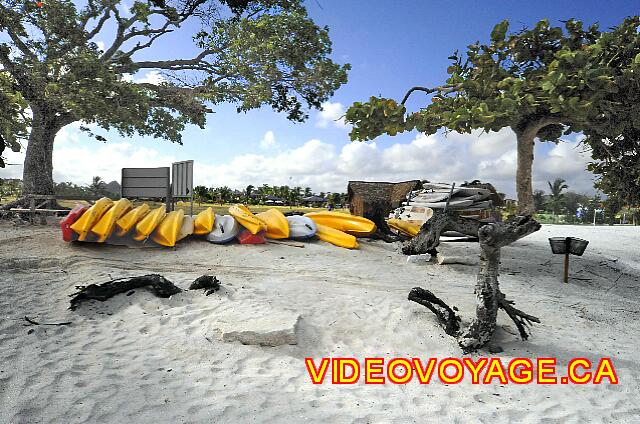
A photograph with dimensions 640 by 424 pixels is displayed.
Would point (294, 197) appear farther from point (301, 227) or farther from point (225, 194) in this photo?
point (301, 227)

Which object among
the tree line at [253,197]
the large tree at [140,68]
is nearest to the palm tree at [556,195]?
the tree line at [253,197]

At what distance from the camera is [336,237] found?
8102mm

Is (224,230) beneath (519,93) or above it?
beneath

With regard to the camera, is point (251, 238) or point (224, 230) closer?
point (251, 238)

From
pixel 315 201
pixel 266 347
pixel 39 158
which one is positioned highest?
pixel 39 158

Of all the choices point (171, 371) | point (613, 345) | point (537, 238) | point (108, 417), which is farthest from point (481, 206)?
point (108, 417)

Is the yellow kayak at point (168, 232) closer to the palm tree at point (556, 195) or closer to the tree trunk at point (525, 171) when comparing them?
the tree trunk at point (525, 171)

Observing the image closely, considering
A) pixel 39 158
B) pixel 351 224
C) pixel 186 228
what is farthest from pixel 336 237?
pixel 39 158

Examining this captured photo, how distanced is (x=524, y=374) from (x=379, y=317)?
1411 mm

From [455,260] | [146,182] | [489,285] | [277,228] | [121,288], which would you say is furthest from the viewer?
[146,182]

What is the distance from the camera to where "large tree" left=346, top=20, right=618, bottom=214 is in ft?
22.2

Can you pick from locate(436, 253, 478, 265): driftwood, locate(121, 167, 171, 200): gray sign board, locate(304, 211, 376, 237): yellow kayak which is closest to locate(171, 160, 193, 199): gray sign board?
locate(121, 167, 171, 200): gray sign board

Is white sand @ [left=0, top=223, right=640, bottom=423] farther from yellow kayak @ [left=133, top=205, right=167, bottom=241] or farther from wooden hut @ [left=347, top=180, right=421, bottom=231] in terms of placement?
wooden hut @ [left=347, top=180, right=421, bottom=231]

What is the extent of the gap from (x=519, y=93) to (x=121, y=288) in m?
6.99
